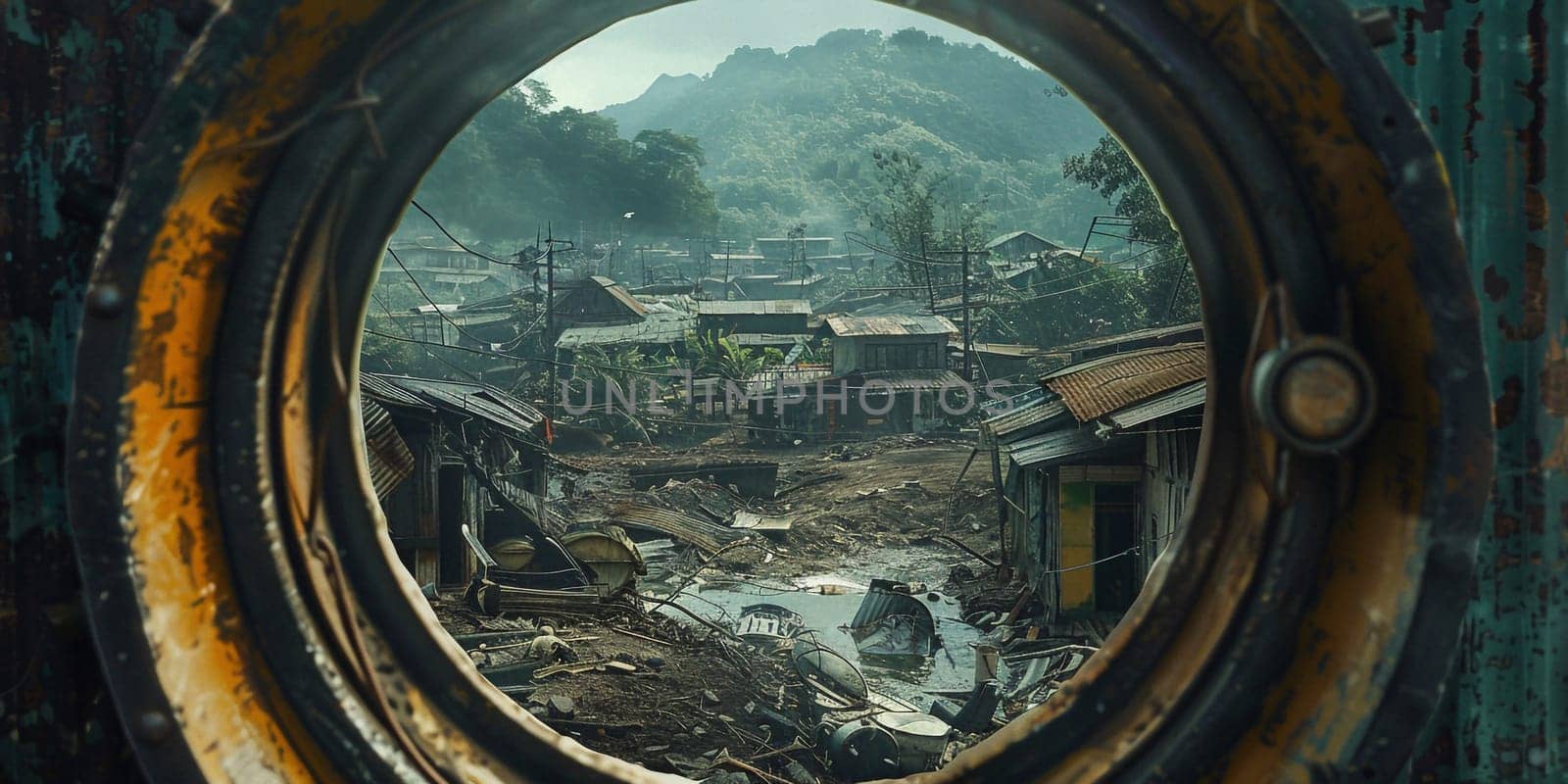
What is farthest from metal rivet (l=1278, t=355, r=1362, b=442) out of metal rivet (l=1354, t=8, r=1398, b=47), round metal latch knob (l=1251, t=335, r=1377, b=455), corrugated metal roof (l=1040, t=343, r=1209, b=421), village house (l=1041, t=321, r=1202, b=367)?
village house (l=1041, t=321, r=1202, b=367)

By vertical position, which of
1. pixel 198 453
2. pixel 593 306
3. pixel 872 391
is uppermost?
pixel 593 306

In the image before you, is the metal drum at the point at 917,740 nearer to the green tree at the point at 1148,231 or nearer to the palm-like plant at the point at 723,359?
the green tree at the point at 1148,231

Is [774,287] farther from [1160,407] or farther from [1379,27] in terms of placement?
[1379,27]

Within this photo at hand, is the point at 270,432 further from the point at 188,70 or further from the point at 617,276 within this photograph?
the point at 617,276

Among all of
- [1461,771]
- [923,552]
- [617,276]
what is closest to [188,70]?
[1461,771]

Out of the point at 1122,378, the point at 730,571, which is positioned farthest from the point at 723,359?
the point at 1122,378

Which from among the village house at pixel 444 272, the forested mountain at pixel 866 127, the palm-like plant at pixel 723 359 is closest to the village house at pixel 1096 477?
the palm-like plant at pixel 723 359

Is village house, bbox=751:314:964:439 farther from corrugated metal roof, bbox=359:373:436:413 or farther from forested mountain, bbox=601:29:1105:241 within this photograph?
forested mountain, bbox=601:29:1105:241

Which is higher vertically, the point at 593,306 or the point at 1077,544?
the point at 593,306
